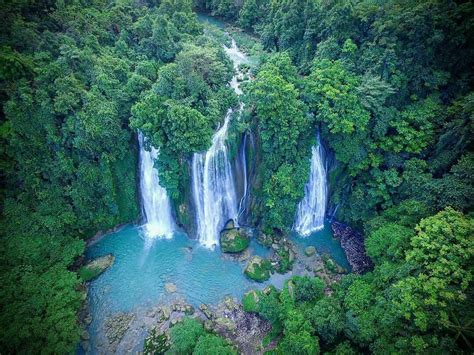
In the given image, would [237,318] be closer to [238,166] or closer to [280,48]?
[238,166]

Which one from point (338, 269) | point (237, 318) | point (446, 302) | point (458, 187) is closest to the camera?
point (446, 302)

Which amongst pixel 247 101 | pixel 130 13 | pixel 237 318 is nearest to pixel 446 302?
pixel 237 318

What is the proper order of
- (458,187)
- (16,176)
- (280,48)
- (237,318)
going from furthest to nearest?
1. (280,48)
2. (16,176)
3. (237,318)
4. (458,187)

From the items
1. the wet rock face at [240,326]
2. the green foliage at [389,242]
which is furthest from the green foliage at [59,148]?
the green foliage at [389,242]

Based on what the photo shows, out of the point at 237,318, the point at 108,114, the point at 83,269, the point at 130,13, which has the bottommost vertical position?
the point at 237,318

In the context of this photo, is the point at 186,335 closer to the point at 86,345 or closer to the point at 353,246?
the point at 86,345

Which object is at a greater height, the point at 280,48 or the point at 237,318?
the point at 280,48
